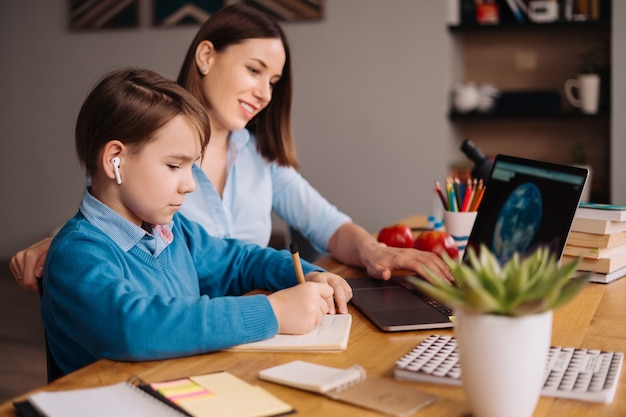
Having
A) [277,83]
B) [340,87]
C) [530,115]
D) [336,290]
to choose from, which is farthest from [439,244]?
[340,87]

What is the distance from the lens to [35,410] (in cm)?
87

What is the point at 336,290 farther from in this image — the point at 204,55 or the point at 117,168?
the point at 204,55

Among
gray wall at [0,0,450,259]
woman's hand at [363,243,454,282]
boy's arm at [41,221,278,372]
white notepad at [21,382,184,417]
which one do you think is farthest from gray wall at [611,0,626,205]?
white notepad at [21,382,184,417]

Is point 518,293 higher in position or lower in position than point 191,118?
lower

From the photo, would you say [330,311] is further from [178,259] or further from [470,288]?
[470,288]

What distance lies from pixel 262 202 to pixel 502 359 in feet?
4.68

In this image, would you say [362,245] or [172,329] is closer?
[172,329]

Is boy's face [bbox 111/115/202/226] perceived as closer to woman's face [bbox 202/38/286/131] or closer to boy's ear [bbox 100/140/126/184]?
boy's ear [bbox 100/140/126/184]

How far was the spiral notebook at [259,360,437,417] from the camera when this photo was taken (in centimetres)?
89

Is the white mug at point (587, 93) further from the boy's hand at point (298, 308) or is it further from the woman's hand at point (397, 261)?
the boy's hand at point (298, 308)

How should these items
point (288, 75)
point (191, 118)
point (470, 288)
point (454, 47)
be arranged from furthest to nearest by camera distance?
point (454, 47)
point (288, 75)
point (191, 118)
point (470, 288)

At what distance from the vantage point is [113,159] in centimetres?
127

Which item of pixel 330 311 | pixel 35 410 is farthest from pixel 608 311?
pixel 35 410

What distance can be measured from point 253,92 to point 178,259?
0.72 meters
